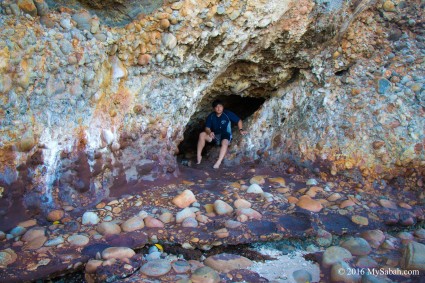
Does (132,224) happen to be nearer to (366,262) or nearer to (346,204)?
(366,262)

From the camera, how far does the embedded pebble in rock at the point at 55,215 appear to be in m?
3.00

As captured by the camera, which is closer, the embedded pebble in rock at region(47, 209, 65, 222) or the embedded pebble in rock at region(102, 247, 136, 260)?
the embedded pebble in rock at region(102, 247, 136, 260)

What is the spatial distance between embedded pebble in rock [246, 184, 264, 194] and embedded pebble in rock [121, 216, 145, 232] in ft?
3.79

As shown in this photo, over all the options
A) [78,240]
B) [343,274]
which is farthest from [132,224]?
[343,274]

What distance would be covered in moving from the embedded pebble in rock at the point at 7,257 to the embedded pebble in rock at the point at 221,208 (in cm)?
152

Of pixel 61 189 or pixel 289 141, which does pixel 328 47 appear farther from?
pixel 61 189

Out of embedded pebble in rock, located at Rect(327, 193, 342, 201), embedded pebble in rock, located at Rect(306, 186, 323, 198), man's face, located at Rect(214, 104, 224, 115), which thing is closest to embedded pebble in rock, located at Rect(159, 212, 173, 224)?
embedded pebble in rock, located at Rect(306, 186, 323, 198)

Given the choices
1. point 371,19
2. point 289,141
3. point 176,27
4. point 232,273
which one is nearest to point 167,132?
point 176,27

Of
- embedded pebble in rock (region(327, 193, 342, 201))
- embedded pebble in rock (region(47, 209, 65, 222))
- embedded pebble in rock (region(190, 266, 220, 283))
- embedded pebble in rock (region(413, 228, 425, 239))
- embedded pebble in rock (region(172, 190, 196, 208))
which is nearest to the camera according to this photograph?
embedded pebble in rock (region(190, 266, 220, 283))

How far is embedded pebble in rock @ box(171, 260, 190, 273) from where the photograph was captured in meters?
2.54

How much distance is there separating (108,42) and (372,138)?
273 cm

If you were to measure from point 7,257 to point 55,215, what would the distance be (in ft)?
1.82

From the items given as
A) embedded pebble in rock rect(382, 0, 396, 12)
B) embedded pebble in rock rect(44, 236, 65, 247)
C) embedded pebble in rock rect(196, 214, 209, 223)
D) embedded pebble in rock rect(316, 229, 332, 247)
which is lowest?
embedded pebble in rock rect(316, 229, 332, 247)

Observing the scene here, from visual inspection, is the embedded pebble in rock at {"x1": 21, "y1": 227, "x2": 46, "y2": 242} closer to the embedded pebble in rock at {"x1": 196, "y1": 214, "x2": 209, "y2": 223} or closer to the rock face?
the rock face
